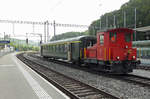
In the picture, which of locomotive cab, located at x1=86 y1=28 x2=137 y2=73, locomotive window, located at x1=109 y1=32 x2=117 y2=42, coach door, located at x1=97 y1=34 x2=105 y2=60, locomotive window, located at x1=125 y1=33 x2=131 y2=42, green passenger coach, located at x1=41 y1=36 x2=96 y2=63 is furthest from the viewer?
green passenger coach, located at x1=41 y1=36 x2=96 y2=63

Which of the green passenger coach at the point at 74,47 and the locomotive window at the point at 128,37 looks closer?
the locomotive window at the point at 128,37

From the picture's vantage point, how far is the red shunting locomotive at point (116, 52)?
1104 centimetres

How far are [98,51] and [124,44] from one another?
1896 mm

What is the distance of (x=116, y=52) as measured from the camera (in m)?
11.1

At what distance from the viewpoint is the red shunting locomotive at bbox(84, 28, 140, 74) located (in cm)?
1104

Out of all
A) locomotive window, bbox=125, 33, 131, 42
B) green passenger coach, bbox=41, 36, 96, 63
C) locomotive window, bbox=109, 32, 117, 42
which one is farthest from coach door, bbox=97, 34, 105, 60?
green passenger coach, bbox=41, 36, 96, 63

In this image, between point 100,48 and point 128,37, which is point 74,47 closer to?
point 100,48

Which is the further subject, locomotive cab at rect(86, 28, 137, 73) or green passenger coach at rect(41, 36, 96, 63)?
green passenger coach at rect(41, 36, 96, 63)

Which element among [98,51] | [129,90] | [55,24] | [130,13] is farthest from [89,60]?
[130,13]

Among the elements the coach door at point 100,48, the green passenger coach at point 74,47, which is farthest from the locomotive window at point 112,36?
the green passenger coach at point 74,47

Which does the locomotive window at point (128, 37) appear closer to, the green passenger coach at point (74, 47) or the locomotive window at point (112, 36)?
the locomotive window at point (112, 36)

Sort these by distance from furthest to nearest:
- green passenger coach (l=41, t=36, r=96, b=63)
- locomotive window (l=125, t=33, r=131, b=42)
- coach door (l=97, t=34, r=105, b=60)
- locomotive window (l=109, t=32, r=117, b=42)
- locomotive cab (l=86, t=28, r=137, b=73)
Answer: green passenger coach (l=41, t=36, r=96, b=63)
locomotive window (l=125, t=33, r=131, b=42)
coach door (l=97, t=34, r=105, b=60)
locomotive window (l=109, t=32, r=117, b=42)
locomotive cab (l=86, t=28, r=137, b=73)

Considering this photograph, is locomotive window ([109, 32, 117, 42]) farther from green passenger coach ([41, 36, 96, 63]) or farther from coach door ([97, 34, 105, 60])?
green passenger coach ([41, 36, 96, 63])

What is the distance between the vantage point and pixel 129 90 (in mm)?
7793
